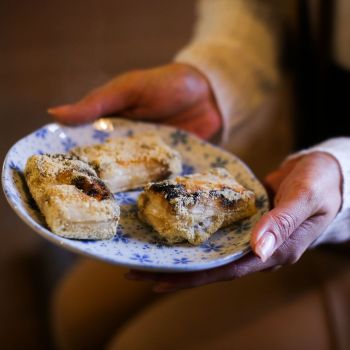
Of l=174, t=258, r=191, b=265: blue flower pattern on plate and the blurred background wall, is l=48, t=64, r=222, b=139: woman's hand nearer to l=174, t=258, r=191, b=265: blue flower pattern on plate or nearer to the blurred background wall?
the blurred background wall

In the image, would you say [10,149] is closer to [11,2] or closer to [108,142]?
[108,142]

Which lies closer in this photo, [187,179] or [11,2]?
[187,179]

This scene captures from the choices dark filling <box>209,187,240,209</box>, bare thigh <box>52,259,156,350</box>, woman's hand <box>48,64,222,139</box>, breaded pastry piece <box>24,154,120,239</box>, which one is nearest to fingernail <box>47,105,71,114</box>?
woman's hand <box>48,64,222,139</box>

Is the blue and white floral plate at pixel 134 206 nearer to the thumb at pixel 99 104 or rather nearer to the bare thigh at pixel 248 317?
the thumb at pixel 99 104

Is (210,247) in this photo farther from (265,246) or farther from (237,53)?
(237,53)

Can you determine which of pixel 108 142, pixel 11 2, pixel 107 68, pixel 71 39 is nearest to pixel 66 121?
pixel 108 142
